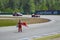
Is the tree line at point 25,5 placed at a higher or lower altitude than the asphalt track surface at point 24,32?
lower

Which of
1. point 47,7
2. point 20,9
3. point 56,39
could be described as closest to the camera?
point 56,39

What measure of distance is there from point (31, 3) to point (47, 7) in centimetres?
1234

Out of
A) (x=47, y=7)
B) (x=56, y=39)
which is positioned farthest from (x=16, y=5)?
(x=56, y=39)

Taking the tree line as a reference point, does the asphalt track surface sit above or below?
above

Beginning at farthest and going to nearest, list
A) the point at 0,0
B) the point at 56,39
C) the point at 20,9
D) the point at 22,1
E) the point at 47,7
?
the point at 47,7 < the point at 20,9 < the point at 22,1 < the point at 0,0 < the point at 56,39

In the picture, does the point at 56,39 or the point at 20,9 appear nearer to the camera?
the point at 56,39

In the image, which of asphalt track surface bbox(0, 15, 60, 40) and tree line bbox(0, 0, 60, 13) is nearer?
asphalt track surface bbox(0, 15, 60, 40)

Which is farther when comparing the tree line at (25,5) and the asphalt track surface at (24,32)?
the tree line at (25,5)

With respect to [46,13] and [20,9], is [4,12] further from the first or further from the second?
[46,13]

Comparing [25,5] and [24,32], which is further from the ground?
[24,32]

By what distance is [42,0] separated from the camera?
273 ft

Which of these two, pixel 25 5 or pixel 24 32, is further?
pixel 25 5

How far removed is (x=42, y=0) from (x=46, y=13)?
6.38 meters

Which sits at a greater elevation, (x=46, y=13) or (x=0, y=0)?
(x=0, y=0)
